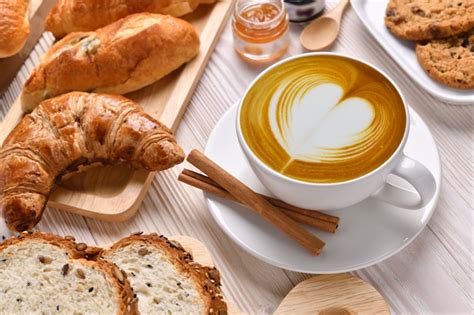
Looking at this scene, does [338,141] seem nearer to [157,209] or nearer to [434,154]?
[434,154]

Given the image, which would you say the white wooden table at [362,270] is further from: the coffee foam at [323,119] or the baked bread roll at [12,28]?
the coffee foam at [323,119]

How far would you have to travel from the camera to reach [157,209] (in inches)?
81.4

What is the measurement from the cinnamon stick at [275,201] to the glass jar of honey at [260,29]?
0.60m

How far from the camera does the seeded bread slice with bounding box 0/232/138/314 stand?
163 centimetres

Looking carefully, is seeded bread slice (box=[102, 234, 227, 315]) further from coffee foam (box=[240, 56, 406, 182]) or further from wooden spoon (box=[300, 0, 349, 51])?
wooden spoon (box=[300, 0, 349, 51])

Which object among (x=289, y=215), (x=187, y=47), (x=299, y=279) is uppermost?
(x=187, y=47)

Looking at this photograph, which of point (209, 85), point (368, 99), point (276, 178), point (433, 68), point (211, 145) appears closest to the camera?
point (276, 178)

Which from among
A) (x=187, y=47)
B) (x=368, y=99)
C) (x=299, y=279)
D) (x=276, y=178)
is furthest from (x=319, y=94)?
(x=187, y=47)

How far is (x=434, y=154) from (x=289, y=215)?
429mm

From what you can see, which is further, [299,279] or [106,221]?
[106,221]

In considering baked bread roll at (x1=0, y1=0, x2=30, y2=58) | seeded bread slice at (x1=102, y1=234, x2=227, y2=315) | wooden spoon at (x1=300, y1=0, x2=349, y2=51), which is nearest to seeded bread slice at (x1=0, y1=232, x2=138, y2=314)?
seeded bread slice at (x1=102, y1=234, x2=227, y2=315)

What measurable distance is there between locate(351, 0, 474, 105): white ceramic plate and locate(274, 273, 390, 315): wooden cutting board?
710 millimetres

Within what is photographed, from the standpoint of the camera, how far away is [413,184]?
1711mm

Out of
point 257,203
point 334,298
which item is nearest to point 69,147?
point 257,203
